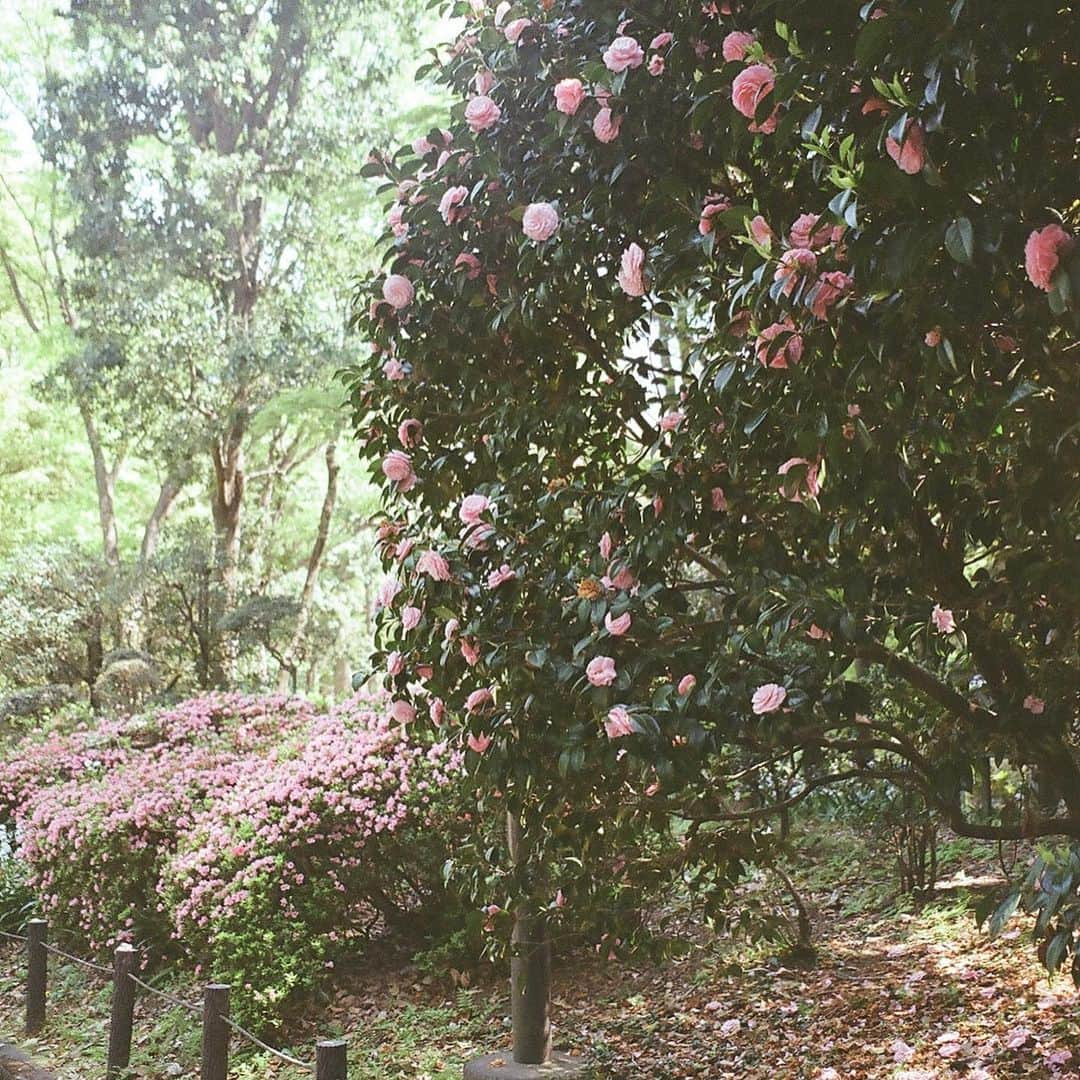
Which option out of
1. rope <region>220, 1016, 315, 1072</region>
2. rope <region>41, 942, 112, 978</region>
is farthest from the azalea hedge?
rope <region>220, 1016, 315, 1072</region>

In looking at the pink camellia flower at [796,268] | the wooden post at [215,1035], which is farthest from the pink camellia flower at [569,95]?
the wooden post at [215,1035]

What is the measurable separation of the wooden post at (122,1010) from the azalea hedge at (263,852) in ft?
1.19

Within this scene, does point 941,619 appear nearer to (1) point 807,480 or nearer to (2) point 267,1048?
(1) point 807,480

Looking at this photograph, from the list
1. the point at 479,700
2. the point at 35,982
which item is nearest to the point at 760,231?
the point at 479,700

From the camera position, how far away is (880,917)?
5391 millimetres

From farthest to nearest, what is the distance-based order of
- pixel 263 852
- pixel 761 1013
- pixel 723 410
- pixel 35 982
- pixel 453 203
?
pixel 35 982 → pixel 263 852 → pixel 761 1013 → pixel 453 203 → pixel 723 410

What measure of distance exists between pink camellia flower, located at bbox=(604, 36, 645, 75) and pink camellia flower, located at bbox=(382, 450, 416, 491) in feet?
3.98

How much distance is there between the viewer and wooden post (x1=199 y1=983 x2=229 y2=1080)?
389 centimetres

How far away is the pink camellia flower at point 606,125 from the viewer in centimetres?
244

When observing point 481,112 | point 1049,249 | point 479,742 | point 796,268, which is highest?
point 481,112

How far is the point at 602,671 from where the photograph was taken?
94.1 inches

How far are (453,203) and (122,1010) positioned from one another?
365 centimetres

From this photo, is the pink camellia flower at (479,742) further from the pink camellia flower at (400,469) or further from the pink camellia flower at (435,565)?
the pink camellia flower at (400,469)

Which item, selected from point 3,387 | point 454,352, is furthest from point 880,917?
point 3,387
